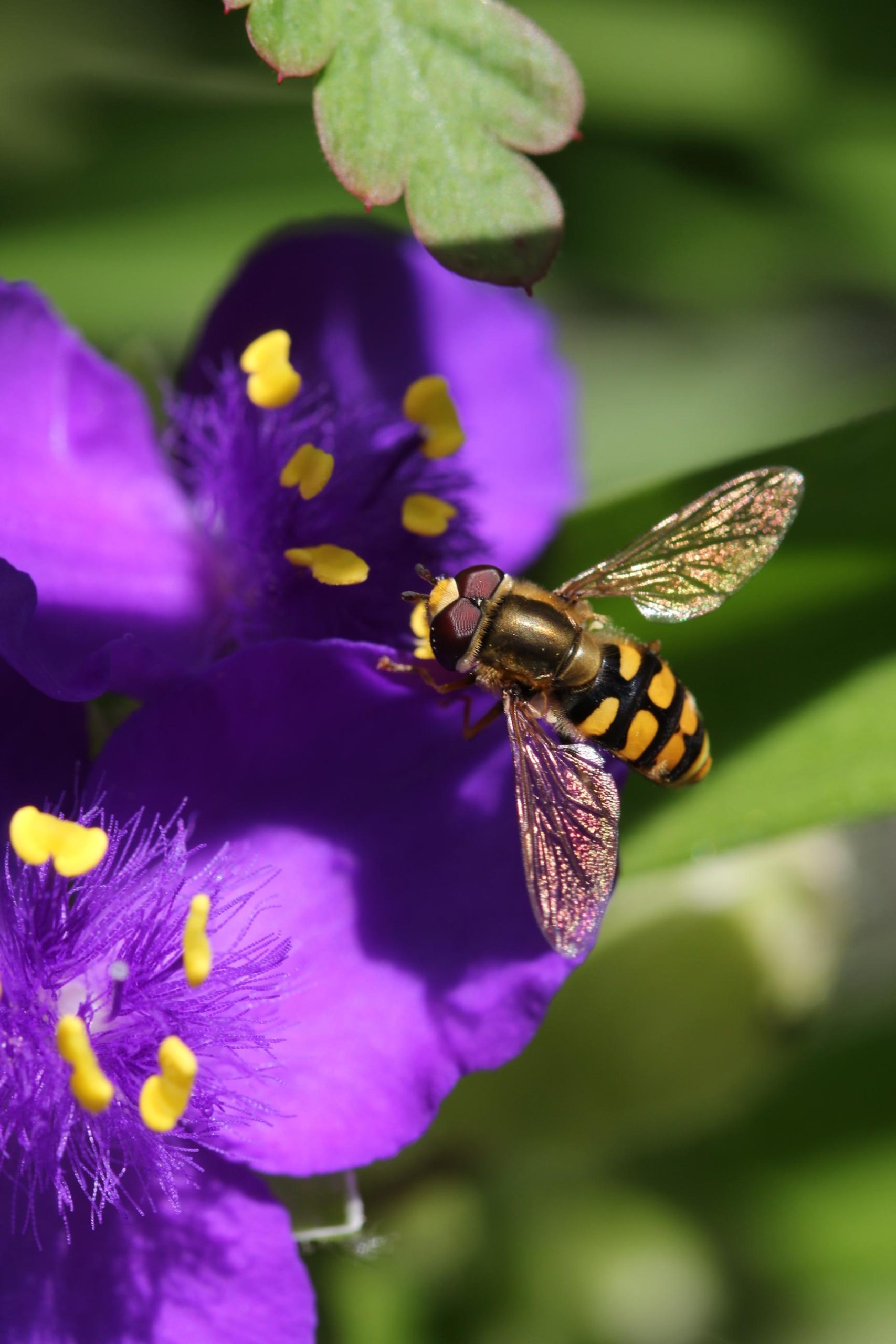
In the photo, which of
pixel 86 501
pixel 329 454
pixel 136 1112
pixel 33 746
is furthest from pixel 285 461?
pixel 136 1112

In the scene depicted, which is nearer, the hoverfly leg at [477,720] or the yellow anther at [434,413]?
the hoverfly leg at [477,720]

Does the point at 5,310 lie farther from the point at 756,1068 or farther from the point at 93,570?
the point at 756,1068

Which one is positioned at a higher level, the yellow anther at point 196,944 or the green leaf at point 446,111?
the green leaf at point 446,111

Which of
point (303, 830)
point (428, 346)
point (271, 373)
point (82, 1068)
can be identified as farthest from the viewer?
point (428, 346)

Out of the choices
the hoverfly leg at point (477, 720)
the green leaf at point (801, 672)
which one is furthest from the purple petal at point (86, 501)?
the green leaf at point (801, 672)

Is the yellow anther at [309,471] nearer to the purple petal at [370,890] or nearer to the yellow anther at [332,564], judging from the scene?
the yellow anther at [332,564]

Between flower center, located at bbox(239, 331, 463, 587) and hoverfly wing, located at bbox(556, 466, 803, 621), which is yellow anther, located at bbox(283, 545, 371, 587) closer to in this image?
flower center, located at bbox(239, 331, 463, 587)

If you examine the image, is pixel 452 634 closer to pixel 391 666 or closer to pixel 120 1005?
pixel 391 666
